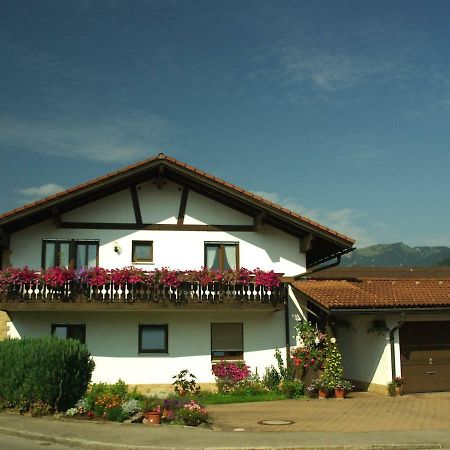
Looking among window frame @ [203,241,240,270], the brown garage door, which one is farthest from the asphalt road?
the brown garage door

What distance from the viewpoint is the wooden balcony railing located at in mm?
18547

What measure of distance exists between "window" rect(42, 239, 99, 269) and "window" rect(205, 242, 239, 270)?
3667 millimetres

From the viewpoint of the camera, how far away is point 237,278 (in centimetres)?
1941

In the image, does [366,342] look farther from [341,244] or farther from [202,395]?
[202,395]

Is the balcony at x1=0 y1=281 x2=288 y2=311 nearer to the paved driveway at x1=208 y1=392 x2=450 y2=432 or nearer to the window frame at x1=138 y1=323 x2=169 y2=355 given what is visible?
the window frame at x1=138 y1=323 x2=169 y2=355

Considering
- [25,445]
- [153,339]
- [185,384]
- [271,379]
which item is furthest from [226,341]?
[25,445]

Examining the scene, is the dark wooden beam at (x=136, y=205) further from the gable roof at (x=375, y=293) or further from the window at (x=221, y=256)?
the gable roof at (x=375, y=293)

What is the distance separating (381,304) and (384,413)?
4.08 metres

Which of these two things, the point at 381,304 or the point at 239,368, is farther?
the point at 239,368

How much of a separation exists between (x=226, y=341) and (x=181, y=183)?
5.42 m

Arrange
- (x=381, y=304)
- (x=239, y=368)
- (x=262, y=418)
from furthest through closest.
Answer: (x=239, y=368)
(x=381, y=304)
(x=262, y=418)

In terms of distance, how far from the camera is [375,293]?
19.8 m

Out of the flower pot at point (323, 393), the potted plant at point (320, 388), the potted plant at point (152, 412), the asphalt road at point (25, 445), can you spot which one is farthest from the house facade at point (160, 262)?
the asphalt road at point (25, 445)

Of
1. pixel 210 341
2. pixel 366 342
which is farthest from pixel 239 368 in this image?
pixel 366 342
